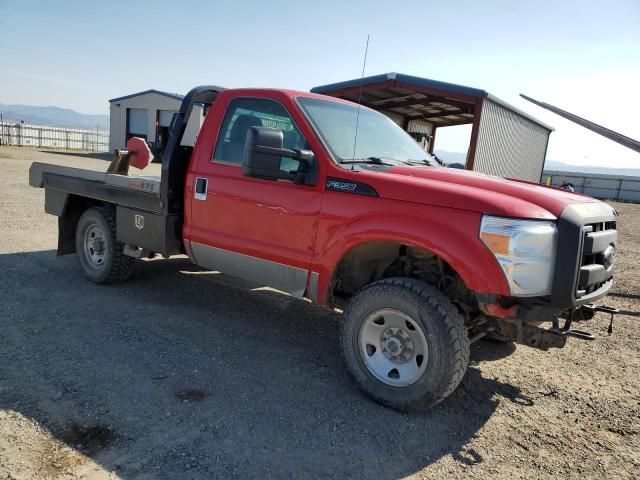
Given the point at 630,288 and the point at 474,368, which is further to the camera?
the point at 630,288

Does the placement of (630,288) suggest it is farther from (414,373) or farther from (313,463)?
(313,463)

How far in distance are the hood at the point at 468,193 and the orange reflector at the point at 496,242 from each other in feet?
0.44

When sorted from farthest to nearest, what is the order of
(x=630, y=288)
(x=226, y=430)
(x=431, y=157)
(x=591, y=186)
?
(x=591, y=186)
(x=630, y=288)
(x=431, y=157)
(x=226, y=430)

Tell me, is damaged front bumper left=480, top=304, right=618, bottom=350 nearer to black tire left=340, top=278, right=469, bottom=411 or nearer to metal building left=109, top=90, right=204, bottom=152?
black tire left=340, top=278, right=469, bottom=411

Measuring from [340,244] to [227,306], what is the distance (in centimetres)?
210

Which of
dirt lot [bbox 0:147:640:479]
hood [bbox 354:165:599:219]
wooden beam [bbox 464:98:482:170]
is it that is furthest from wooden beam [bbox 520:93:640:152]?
wooden beam [bbox 464:98:482:170]

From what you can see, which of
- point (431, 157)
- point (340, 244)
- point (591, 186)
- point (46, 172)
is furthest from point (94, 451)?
point (591, 186)

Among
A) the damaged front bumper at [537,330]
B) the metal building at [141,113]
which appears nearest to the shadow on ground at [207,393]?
the damaged front bumper at [537,330]

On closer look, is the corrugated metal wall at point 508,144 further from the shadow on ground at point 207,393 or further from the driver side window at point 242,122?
the shadow on ground at point 207,393

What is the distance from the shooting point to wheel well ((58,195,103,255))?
584 cm

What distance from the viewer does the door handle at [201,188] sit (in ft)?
14.3

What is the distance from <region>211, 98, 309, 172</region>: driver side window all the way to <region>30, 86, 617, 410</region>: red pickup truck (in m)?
0.01

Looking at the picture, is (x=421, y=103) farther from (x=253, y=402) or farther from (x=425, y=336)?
(x=253, y=402)

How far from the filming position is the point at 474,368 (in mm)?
4152
